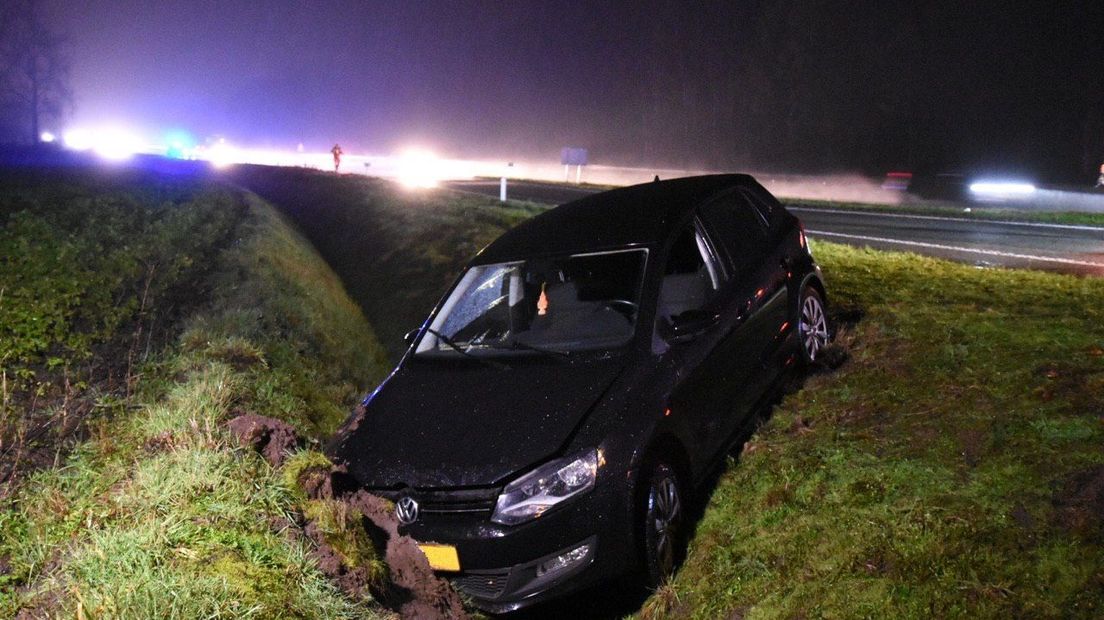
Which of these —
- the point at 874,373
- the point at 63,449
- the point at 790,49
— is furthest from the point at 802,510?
the point at 790,49

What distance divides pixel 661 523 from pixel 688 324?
3.62 feet

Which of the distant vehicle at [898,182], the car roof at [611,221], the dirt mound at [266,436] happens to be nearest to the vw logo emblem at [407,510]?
the dirt mound at [266,436]

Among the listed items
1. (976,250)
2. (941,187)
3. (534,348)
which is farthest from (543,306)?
(941,187)

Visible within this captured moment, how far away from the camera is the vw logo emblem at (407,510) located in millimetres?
4391

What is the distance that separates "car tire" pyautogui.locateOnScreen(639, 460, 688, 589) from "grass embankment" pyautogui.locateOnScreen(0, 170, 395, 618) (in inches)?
52.9

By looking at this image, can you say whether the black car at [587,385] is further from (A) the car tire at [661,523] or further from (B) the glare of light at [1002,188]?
(B) the glare of light at [1002,188]

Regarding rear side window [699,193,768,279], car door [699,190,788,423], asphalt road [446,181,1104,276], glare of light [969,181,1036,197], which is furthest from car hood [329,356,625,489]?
glare of light [969,181,1036,197]

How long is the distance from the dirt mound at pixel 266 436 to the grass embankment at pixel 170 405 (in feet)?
0.35

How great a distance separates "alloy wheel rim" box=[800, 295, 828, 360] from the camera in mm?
6504

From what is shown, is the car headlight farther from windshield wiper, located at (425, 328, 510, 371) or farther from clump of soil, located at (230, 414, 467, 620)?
windshield wiper, located at (425, 328, 510, 371)

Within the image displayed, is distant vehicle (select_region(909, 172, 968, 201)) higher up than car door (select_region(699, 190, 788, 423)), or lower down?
higher up

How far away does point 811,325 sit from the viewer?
6648 mm

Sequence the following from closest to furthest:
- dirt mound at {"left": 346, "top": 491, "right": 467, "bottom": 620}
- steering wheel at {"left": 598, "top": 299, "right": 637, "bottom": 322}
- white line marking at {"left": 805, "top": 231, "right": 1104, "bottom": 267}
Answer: dirt mound at {"left": 346, "top": 491, "right": 467, "bottom": 620} → steering wheel at {"left": 598, "top": 299, "right": 637, "bottom": 322} → white line marking at {"left": 805, "top": 231, "right": 1104, "bottom": 267}

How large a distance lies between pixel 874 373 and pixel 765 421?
0.93 metres
